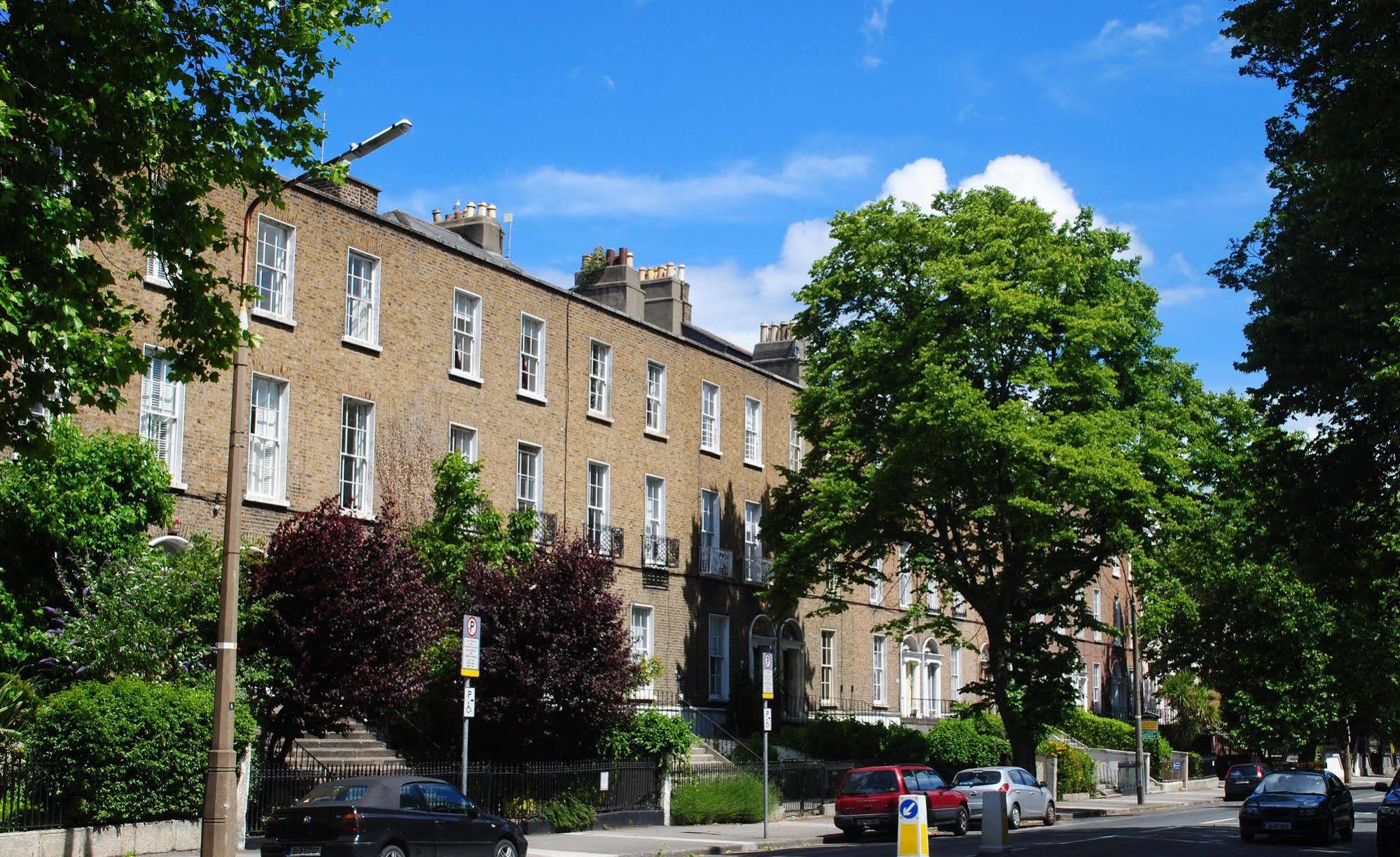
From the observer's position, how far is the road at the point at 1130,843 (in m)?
23.8

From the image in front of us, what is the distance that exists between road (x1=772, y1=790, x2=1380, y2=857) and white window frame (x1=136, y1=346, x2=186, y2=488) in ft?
39.6

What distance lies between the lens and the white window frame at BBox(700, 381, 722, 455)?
129 ft

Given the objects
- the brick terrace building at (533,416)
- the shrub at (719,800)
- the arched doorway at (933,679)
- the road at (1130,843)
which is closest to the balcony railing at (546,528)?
the brick terrace building at (533,416)

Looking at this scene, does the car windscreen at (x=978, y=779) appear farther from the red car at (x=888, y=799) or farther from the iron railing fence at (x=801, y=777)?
the iron railing fence at (x=801, y=777)

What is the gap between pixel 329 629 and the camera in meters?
22.5

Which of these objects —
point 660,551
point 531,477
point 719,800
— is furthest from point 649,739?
point 660,551

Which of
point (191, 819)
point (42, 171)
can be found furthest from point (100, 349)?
point (191, 819)

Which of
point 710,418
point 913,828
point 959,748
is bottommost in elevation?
point 959,748

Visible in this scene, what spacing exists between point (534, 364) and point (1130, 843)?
16.3 metres

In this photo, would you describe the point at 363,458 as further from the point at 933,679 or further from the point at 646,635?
the point at 933,679

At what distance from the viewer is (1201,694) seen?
218 ft

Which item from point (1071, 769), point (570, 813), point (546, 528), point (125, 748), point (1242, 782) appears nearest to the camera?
point (125, 748)

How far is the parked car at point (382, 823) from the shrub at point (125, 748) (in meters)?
2.30

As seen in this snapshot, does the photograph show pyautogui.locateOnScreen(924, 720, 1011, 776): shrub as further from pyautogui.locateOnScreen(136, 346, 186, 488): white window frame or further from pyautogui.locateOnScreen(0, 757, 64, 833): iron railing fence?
pyautogui.locateOnScreen(0, 757, 64, 833): iron railing fence
